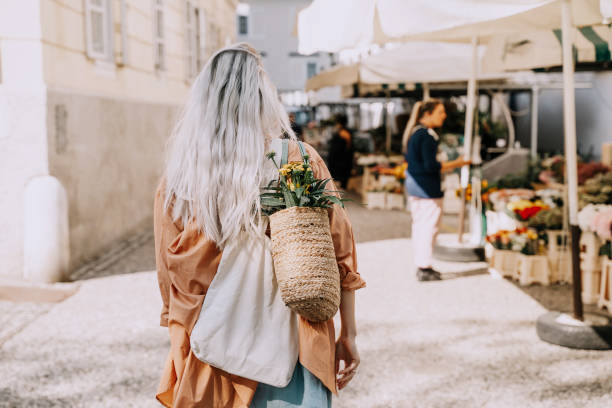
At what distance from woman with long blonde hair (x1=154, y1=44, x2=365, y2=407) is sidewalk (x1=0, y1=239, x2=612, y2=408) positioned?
1.87 m

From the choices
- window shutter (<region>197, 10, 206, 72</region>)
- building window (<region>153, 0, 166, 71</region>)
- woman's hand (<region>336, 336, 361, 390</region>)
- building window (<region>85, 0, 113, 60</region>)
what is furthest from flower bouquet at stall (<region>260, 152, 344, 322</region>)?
window shutter (<region>197, 10, 206, 72</region>)

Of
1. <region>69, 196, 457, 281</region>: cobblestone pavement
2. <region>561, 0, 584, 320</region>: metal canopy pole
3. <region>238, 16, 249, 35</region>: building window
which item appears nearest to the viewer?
<region>561, 0, 584, 320</region>: metal canopy pole

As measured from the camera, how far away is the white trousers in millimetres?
6617

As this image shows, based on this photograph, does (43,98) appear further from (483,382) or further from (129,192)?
(483,382)

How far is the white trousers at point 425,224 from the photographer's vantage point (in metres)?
6.62

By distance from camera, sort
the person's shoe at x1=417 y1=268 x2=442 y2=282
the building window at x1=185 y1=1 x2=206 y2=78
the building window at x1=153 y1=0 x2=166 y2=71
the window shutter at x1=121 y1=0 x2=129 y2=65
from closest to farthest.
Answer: the person's shoe at x1=417 y1=268 x2=442 y2=282
the window shutter at x1=121 y1=0 x2=129 y2=65
the building window at x1=153 y1=0 x2=166 y2=71
the building window at x1=185 y1=1 x2=206 y2=78

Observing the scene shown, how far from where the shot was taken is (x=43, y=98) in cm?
659

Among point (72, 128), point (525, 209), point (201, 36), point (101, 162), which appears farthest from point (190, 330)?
point (201, 36)

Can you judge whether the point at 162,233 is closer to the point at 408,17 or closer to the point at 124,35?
the point at 408,17

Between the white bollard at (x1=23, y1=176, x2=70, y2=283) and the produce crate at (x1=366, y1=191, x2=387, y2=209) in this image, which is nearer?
the white bollard at (x1=23, y1=176, x2=70, y2=283)

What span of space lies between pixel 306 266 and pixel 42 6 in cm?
569

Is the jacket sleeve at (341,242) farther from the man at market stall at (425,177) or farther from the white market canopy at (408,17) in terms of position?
the man at market stall at (425,177)

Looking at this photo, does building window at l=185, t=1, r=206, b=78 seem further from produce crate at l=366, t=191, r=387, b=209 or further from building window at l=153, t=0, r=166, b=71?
produce crate at l=366, t=191, r=387, b=209

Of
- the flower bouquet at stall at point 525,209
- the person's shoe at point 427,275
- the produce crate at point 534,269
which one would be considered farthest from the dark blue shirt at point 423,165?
the produce crate at point 534,269
